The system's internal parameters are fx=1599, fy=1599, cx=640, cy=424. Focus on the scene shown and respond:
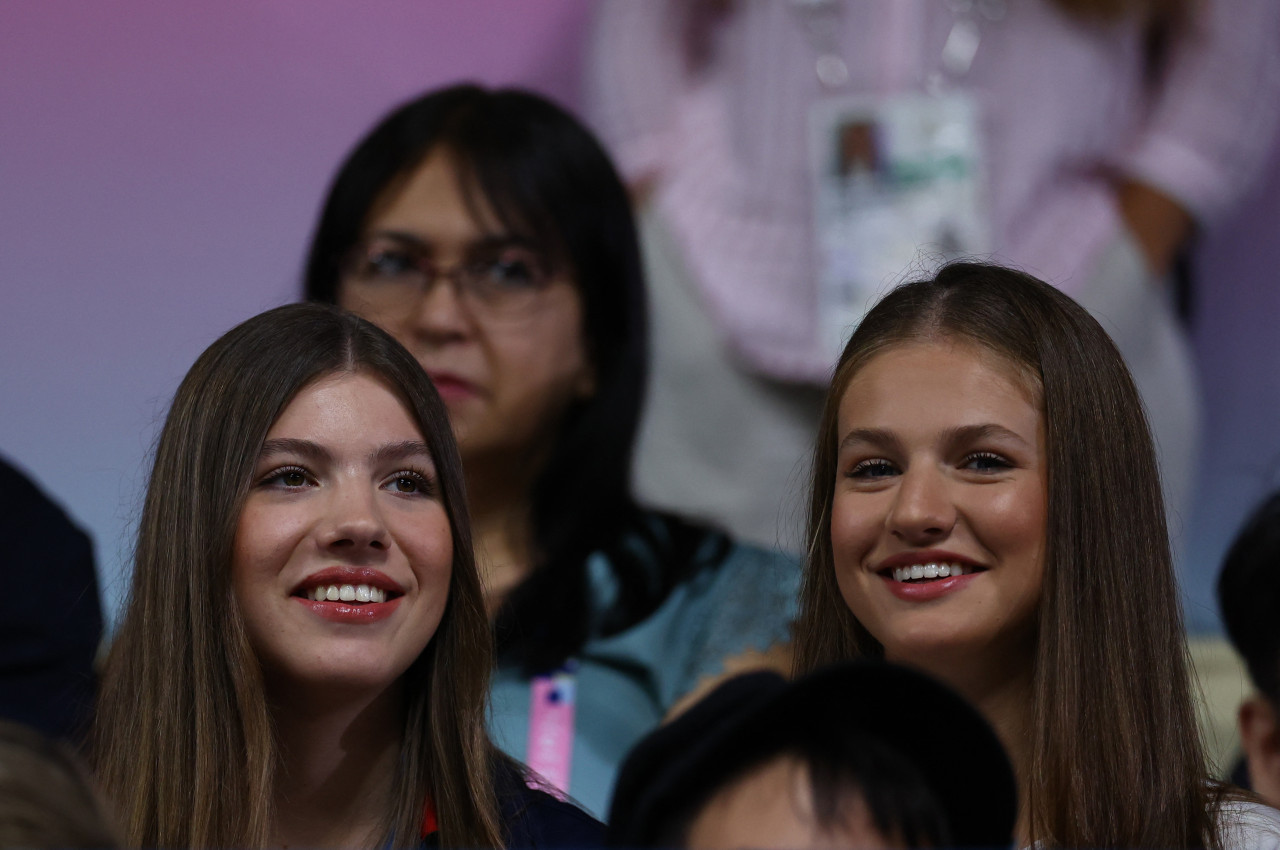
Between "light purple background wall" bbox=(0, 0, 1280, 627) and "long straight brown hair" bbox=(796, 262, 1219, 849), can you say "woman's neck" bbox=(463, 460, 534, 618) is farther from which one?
"long straight brown hair" bbox=(796, 262, 1219, 849)

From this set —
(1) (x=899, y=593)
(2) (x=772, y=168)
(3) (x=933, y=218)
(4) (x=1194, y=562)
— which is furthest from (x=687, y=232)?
(1) (x=899, y=593)

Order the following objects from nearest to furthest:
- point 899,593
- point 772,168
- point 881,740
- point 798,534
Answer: point 881,740 < point 899,593 < point 798,534 < point 772,168

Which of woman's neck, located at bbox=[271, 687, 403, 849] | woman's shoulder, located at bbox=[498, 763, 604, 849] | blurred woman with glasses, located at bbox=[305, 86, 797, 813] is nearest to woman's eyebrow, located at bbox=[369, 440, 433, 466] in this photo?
woman's neck, located at bbox=[271, 687, 403, 849]

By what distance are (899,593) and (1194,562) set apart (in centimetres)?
147

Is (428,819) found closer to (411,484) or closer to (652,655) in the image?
(411,484)

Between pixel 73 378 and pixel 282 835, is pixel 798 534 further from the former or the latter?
pixel 73 378

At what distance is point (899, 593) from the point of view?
5.80 ft

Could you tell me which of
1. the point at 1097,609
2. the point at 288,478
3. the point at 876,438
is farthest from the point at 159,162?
the point at 1097,609

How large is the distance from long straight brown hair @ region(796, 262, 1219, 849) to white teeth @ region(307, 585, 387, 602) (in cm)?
64

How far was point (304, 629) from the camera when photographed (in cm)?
176

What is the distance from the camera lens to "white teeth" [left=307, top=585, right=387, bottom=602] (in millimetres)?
1757

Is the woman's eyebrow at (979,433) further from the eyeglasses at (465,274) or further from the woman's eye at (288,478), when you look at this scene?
the eyeglasses at (465,274)

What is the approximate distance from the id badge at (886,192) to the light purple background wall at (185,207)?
507mm

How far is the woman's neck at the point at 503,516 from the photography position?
2736mm
